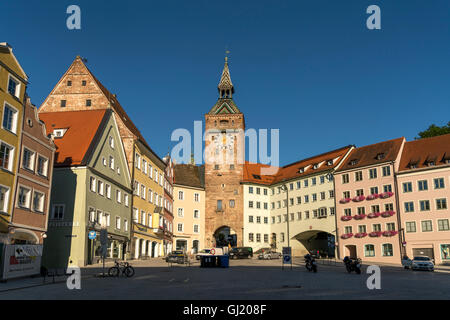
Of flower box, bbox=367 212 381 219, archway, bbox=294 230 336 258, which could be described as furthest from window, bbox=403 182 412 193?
archway, bbox=294 230 336 258

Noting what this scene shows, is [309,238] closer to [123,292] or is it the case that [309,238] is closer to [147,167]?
[147,167]

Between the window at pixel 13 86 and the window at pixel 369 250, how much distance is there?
1934 inches

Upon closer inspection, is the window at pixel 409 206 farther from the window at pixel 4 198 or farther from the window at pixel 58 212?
the window at pixel 4 198

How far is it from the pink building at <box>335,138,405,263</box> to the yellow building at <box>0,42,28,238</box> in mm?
47006

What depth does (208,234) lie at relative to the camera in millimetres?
79500

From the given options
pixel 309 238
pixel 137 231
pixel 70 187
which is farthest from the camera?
pixel 309 238

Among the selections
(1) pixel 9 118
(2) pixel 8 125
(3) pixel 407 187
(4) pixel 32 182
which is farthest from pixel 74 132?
(3) pixel 407 187

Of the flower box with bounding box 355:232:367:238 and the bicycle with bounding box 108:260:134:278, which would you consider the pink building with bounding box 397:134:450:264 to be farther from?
the bicycle with bounding box 108:260:134:278

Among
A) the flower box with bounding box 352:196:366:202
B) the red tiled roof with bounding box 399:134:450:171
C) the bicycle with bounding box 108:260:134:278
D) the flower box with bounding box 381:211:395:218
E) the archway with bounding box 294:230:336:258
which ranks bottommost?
the bicycle with bounding box 108:260:134:278

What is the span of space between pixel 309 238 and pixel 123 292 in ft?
208

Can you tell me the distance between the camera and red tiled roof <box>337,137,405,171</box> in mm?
61688

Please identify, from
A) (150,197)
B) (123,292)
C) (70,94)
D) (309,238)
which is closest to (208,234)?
(309,238)

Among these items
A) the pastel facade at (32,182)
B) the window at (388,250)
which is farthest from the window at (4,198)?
the window at (388,250)

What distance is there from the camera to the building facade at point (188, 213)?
76.9 metres
